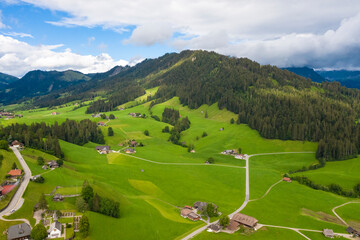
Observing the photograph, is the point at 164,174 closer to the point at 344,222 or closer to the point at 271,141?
the point at 344,222

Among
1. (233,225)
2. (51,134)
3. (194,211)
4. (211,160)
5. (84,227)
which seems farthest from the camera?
(51,134)

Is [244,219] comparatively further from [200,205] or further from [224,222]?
[200,205]

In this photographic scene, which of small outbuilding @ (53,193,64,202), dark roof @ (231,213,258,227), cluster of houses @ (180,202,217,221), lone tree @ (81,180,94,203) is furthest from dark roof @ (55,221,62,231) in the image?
dark roof @ (231,213,258,227)

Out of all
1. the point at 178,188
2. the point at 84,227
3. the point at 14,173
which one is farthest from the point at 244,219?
the point at 14,173

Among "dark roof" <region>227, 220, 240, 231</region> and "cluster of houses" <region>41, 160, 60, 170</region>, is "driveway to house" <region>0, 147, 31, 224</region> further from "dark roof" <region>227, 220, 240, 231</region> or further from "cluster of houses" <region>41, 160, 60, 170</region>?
"dark roof" <region>227, 220, 240, 231</region>

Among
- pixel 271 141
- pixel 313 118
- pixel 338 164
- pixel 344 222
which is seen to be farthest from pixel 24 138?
pixel 313 118
